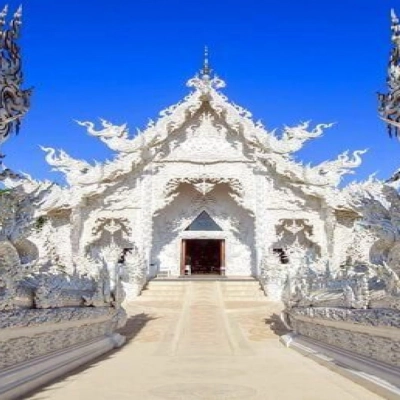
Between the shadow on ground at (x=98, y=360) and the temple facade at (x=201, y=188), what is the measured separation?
4.83 m

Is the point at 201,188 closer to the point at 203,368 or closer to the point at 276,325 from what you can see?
the point at 276,325

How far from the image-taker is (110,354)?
19.6ft

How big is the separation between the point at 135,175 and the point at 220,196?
3.15m

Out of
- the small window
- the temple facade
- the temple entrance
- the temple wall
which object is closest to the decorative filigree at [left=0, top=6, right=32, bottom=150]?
the temple wall

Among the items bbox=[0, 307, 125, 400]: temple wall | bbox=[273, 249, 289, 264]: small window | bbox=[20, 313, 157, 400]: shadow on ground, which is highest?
bbox=[273, 249, 289, 264]: small window

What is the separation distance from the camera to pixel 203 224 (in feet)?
54.3

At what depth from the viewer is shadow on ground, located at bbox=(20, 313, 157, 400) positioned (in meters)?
3.39

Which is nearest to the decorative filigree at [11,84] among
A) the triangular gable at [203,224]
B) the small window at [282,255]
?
the small window at [282,255]

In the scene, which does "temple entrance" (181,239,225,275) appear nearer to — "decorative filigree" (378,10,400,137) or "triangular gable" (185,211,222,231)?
"triangular gable" (185,211,222,231)

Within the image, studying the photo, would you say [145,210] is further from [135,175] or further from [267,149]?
[267,149]

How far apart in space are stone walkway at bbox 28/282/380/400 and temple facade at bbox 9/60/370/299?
5765 millimetres

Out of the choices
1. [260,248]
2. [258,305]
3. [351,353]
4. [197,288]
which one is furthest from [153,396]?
[260,248]

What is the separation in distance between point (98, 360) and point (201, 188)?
10450 mm

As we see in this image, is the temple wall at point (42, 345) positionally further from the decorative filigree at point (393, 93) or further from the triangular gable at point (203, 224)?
the triangular gable at point (203, 224)
